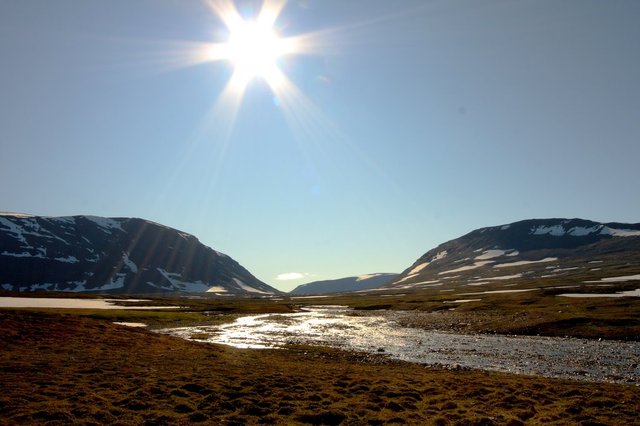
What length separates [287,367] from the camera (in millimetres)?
30281

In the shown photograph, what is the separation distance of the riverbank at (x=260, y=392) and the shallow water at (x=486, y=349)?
483 centimetres

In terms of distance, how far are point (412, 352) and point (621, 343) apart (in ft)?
79.2

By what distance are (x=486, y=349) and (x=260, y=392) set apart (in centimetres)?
3043

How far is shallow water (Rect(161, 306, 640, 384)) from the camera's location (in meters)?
32.0

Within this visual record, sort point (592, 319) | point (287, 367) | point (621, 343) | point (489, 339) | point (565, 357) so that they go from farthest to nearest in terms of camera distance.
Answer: point (592, 319) < point (489, 339) < point (621, 343) < point (565, 357) < point (287, 367)

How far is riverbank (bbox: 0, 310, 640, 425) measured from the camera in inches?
682

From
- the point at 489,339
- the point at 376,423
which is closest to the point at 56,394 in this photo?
the point at 376,423

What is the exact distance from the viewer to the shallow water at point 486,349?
Answer: 31953 mm

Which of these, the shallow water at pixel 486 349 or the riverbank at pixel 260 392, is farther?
the shallow water at pixel 486 349

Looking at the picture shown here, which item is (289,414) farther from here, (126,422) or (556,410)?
(556,410)

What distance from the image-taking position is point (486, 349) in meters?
42.9

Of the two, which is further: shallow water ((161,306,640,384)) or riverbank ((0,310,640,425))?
shallow water ((161,306,640,384))

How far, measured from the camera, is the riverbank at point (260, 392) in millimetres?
17312

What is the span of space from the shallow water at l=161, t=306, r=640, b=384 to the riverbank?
483cm
